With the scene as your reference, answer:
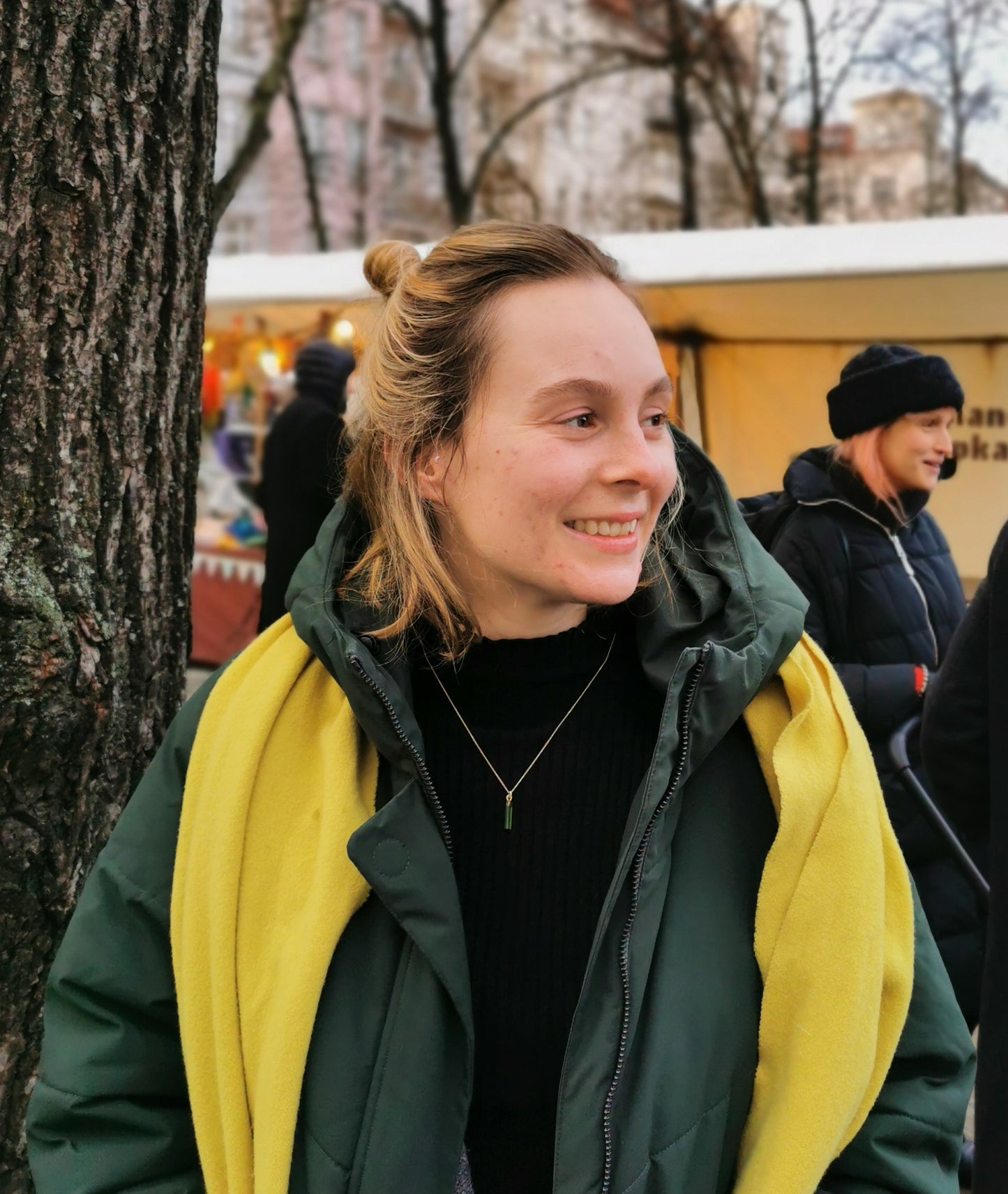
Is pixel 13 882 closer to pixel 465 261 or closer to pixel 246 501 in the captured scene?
pixel 465 261

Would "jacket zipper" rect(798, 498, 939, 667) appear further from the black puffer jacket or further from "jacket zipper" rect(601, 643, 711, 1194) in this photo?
"jacket zipper" rect(601, 643, 711, 1194)

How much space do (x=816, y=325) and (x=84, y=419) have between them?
4674mm

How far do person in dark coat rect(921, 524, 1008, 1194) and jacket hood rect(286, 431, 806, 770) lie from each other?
75cm

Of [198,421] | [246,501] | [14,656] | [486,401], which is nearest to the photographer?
[486,401]

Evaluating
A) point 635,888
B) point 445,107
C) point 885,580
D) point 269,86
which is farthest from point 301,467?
point 445,107

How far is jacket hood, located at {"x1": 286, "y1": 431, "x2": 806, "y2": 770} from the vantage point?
1235 mm

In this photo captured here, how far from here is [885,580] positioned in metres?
3.05

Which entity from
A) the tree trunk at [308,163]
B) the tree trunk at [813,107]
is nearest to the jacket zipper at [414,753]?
the tree trunk at [813,107]

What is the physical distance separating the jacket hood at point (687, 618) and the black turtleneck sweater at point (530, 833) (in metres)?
0.08

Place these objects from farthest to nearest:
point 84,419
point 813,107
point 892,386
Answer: point 813,107 < point 892,386 < point 84,419

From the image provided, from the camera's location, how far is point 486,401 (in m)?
1.36

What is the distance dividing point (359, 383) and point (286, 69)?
14.1 m

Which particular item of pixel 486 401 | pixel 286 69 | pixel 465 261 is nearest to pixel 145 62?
pixel 465 261

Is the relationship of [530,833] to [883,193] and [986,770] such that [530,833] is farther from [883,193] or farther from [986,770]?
[883,193]
